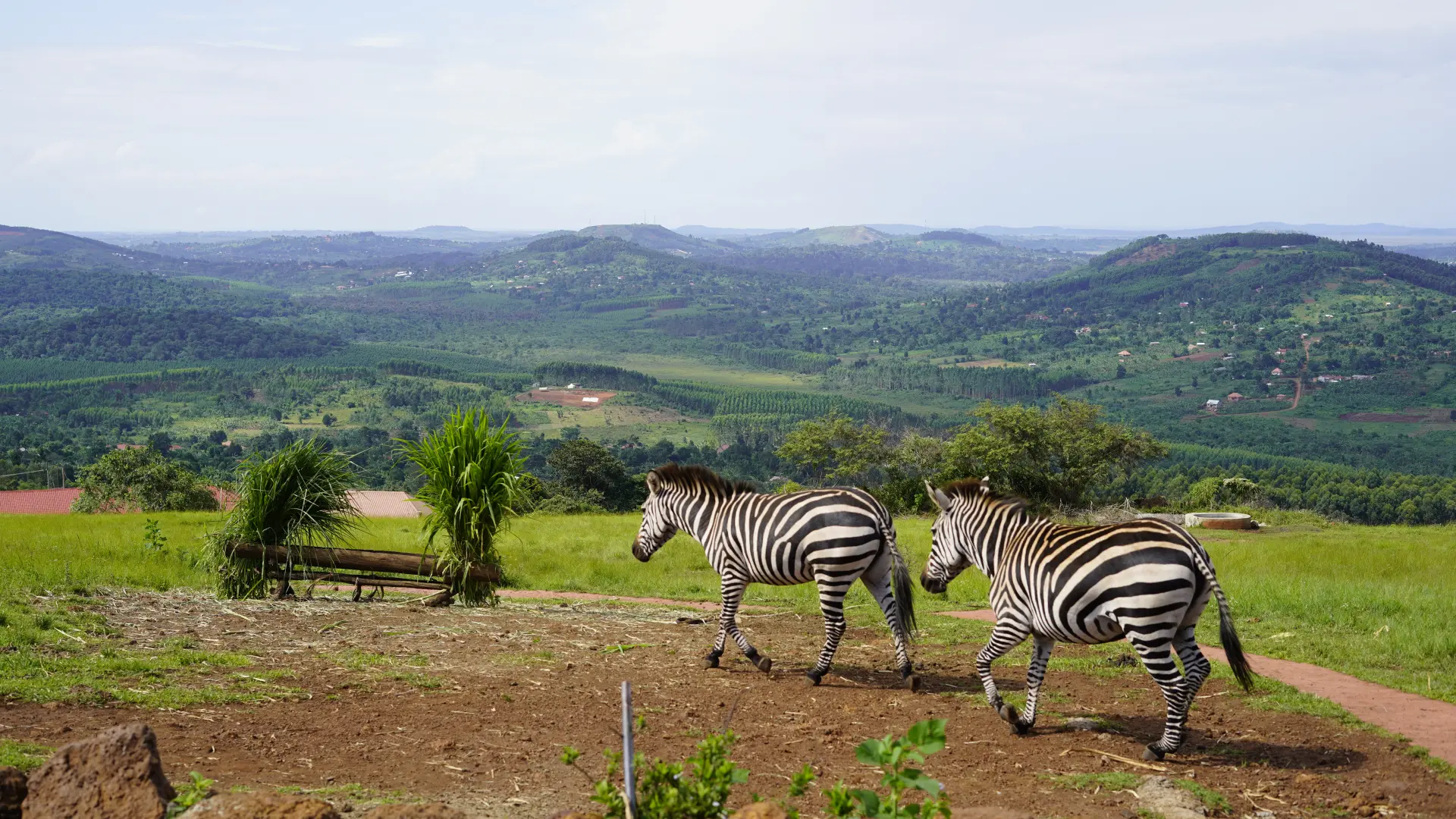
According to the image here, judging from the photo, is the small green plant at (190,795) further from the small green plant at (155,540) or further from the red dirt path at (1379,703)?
the small green plant at (155,540)

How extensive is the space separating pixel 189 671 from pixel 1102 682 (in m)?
7.51

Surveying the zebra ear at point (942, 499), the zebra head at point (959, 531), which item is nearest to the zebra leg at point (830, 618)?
the zebra head at point (959, 531)

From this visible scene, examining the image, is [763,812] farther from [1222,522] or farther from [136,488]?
[136,488]

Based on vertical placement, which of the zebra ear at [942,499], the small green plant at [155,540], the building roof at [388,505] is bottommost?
the building roof at [388,505]

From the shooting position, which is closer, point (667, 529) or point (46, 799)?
point (46, 799)

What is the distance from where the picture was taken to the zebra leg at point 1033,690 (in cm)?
771

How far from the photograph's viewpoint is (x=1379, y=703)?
839 centimetres

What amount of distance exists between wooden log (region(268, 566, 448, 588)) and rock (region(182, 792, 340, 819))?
27.8 ft

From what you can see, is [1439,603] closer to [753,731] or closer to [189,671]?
[753,731]

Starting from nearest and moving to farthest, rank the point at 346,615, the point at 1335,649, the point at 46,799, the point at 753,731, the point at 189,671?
the point at 46,799 < the point at 753,731 < the point at 189,671 < the point at 1335,649 < the point at 346,615

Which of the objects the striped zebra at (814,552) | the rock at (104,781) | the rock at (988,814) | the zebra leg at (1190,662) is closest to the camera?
the rock at (104,781)

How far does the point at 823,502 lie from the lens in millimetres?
9391

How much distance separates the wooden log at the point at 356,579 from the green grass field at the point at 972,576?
714 millimetres

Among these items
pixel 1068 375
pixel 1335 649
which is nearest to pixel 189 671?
pixel 1335 649
